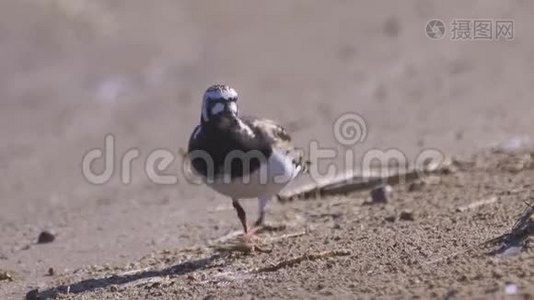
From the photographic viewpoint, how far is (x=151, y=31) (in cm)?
1811

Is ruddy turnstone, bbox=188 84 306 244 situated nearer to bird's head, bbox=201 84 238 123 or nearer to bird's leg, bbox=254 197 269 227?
bird's head, bbox=201 84 238 123

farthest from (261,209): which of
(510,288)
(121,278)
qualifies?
(510,288)

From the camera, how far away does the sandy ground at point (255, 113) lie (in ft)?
22.6

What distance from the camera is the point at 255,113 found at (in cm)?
1422

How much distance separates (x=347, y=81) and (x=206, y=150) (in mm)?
7653

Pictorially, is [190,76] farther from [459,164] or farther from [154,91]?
[459,164]

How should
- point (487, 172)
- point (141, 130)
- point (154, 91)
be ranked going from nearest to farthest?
point (487, 172) < point (141, 130) < point (154, 91)

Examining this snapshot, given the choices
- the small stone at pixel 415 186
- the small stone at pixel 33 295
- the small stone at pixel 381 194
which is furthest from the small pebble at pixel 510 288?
the small stone at pixel 415 186

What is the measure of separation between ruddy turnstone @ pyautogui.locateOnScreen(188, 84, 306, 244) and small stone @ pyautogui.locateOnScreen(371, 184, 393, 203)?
140cm

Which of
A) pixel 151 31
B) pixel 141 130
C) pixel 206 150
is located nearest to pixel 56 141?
pixel 141 130

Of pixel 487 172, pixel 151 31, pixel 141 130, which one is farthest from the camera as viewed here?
pixel 151 31

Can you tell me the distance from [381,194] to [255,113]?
532 cm

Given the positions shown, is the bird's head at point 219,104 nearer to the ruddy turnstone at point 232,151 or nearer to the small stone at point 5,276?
the ruddy turnstone at point 232,151

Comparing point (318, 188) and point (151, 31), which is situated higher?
point (151, 31)
